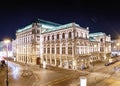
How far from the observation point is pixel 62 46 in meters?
45.3

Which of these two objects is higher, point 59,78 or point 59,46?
point 59,46

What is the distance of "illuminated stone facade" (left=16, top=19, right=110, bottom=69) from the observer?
137 ft

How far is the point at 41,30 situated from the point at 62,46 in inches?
586

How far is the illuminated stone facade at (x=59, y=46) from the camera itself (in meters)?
41.7

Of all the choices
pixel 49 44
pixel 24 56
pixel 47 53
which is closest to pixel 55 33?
pixel 49 44

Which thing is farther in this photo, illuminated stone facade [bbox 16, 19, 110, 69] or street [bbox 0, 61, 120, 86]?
illuminated stone facade [bbox 16, 19, 110, 69]

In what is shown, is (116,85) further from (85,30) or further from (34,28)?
(34,28)

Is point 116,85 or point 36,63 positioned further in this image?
point 36,63

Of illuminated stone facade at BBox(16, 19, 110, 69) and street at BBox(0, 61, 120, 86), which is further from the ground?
illuminated stone facade at BBox(16, 19, 110, 69)

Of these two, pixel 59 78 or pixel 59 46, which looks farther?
pixel 59 46

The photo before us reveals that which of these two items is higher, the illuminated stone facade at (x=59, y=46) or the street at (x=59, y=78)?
the illuminated stone facade at (x=59, y=46)

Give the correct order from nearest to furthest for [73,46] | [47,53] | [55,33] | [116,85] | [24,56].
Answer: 1. [116,85]
2. [73,46]
3. [55,33]
4. [47,53]
5. [24,56]

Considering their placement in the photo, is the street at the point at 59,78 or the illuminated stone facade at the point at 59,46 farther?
the illuminated stone facade at the point at 59,46

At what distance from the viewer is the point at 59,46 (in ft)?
152
